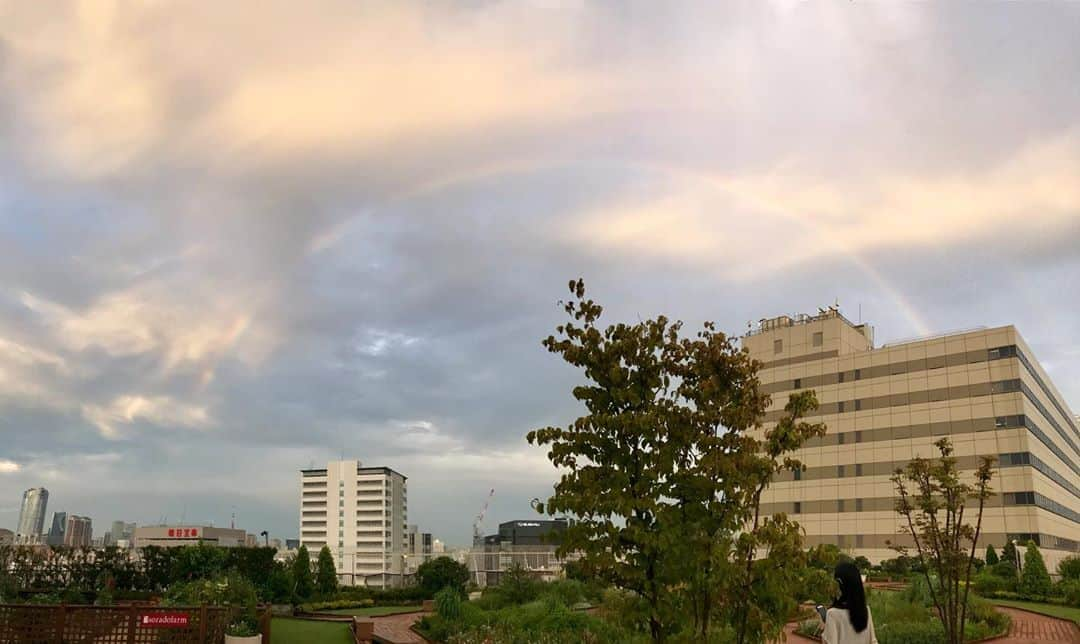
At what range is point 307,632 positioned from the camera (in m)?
→ 26.7

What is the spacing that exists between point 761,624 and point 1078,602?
2919cm

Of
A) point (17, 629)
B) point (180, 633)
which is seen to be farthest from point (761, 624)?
point (17, 629)

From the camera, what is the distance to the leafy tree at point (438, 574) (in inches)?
1704

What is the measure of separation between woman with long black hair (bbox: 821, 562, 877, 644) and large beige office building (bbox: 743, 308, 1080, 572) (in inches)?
2471

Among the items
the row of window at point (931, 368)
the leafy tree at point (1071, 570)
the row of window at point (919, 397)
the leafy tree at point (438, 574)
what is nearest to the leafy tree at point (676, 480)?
the leafy tree at point (438, 574)

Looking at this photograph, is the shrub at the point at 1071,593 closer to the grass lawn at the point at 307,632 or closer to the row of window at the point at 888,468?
the row of window at the point at 888,468

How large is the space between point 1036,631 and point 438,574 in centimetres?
2833

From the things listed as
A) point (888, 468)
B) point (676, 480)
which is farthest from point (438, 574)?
point (888, 468)

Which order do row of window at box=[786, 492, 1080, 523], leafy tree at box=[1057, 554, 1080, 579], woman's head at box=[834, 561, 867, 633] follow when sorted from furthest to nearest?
row of window at box=[786, 492, 1080, 523] → leafy tree at box=[1057, 554, 1080, 579] → woman's head at box=[834, 561, 867, 633]

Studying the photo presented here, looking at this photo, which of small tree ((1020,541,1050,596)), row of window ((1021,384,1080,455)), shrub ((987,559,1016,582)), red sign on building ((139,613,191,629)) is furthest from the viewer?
row of window ((1021,384,1080,455))

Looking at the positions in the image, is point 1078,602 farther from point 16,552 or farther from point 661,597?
point 16,552

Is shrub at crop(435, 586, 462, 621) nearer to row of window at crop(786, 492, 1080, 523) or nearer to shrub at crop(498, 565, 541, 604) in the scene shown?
shrub at crop(498, 565, 541, 604)

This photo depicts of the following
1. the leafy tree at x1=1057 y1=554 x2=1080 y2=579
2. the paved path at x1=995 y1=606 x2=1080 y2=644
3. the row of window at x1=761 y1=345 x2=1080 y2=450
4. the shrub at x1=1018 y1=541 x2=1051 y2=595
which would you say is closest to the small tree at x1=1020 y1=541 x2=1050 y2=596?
the shrub at x1=1018 y1=541 x2=1051 y2=595

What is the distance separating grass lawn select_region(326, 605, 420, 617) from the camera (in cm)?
3541
